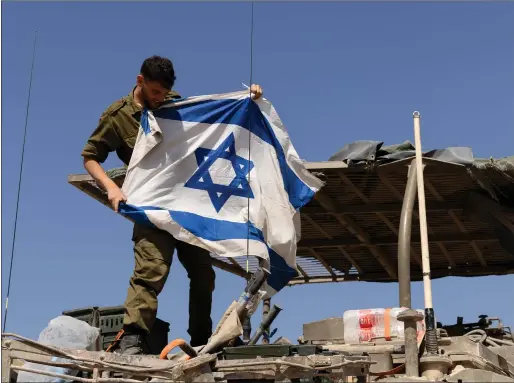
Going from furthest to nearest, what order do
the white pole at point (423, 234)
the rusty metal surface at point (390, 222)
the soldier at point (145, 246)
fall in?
the rusty metal surface at point (390, 222) < the white pole at point (423, 234) < the soldier at point (145, 246)

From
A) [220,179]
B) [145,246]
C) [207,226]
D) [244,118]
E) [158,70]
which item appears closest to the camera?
[145,246]

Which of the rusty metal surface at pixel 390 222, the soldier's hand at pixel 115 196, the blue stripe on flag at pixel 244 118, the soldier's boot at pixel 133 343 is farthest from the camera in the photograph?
the rusty metal surface at pixel 390 222

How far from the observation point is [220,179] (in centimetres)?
763

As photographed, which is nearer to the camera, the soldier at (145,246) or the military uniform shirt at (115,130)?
the soldier at (145,246)

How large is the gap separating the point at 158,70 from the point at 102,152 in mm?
790

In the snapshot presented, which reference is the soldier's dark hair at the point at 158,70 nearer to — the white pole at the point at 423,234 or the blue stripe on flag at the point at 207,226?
the blue stripe on flag at the point at 207,226

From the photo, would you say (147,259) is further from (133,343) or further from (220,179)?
(220,179)

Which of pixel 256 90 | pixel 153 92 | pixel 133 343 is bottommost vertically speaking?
pixel 133 343

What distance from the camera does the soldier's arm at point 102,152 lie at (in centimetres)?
701

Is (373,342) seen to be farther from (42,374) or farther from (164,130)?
→ (42,374)

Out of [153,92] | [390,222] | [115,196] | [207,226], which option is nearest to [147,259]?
[115,196]

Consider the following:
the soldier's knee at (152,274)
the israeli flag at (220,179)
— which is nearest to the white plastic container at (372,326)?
the israeli flag at (220,179)

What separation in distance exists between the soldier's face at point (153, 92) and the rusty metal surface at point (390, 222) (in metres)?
2.96

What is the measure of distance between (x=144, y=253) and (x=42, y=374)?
173 centimetres
